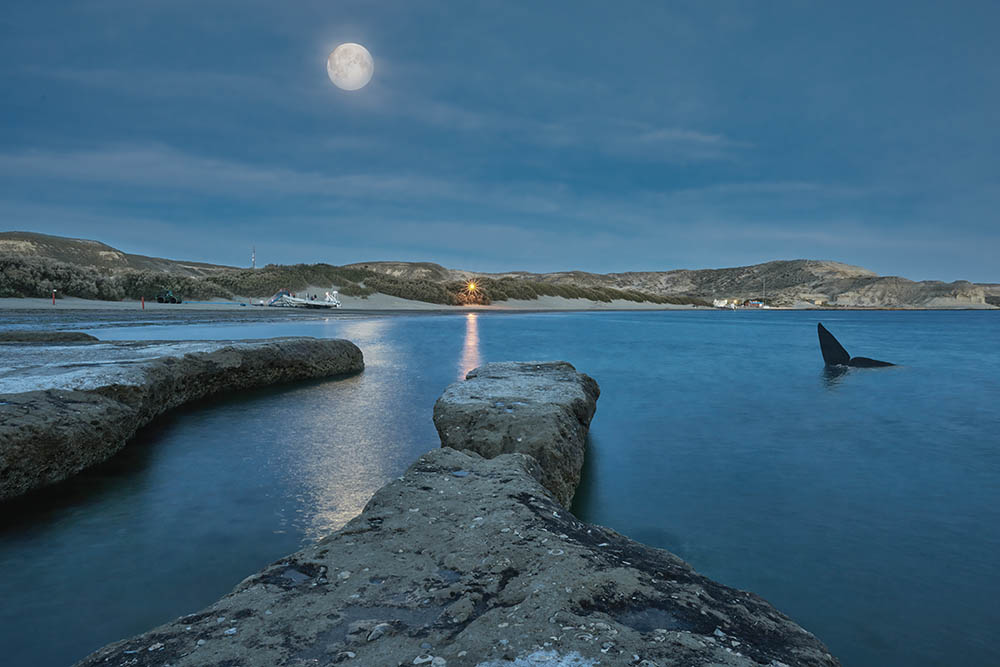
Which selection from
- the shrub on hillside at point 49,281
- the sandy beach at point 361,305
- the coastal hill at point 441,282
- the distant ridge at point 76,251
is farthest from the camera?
the distant ridge at point 76,251

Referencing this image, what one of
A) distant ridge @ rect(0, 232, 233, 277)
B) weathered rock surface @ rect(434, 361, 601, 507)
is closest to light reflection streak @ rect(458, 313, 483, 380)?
weathered rock surface @ rect(434, 361, 601, 507)

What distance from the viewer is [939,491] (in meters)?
5.21

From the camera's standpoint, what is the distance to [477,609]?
176 centimetres

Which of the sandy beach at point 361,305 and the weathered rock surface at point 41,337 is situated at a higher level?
the sandy beach at point 361,305

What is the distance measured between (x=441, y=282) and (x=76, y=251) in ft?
268

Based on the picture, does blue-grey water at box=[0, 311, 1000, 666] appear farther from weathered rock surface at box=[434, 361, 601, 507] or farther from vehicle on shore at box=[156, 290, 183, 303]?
vehicle on shore at box=[156, 290, 183, 303]

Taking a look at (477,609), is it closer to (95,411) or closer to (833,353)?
(95,411)

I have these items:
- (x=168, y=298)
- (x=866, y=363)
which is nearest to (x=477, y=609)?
(x=866, y=363)

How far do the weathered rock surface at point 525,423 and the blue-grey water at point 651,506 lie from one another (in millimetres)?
524

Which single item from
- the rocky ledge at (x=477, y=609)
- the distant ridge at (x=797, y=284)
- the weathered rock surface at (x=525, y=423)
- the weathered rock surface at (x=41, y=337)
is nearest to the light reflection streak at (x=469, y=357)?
the weathered rock surface at (x=525, y=423)

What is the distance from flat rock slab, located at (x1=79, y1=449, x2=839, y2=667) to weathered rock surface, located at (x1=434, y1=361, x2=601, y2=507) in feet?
5.33

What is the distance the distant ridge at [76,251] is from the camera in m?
90.6

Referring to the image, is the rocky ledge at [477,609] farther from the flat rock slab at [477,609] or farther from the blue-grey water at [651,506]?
the blue-grey water at [651,506]

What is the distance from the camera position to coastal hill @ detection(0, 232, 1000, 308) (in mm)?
32625
